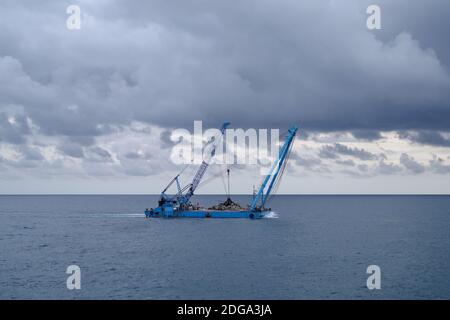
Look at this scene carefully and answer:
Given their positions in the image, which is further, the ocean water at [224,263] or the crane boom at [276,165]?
the crane boom at [276,165]

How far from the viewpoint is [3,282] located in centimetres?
6550

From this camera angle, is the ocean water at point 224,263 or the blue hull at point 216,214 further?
the blue hull at point 216,214

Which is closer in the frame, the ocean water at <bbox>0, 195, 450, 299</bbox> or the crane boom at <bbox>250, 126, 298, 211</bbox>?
the ocean water at <bbox>0, 195, 450, 299</bbox>

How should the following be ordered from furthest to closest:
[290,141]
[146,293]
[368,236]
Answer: [290,141] < [368,236] < [146,293]

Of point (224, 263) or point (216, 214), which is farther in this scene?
point (216, 214)

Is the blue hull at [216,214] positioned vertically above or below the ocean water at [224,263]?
above

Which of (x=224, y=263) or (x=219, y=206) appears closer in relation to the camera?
(x=224, y=263)

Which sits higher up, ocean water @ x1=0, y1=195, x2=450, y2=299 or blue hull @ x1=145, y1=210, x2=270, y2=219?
blue hull @ x1=145, y1=210, x2=270, y2=219

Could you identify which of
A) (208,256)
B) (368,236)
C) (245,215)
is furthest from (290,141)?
(208,256)

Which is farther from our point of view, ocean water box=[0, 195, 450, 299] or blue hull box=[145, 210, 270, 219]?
blue hull box=[145, 210, 270, 219]

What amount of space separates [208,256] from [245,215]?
224 ft

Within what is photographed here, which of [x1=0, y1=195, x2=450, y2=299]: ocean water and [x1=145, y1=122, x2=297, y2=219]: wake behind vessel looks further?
[x1=145, y1=122, x2=297, y2=219]: wake behind vessel

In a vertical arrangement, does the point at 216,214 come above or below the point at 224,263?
above

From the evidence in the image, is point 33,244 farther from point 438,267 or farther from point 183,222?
point 438,267
